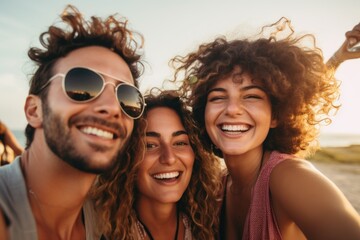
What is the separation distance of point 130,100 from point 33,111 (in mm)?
977

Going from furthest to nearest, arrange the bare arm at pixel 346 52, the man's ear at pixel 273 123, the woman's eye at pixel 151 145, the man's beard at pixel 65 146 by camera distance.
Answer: the bare arm at pixel 346 52, the man's ear at pixel 273 123, the woman's eye at pixel 151 145, the man's beard at pixel 65 146

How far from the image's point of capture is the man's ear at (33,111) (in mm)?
2822

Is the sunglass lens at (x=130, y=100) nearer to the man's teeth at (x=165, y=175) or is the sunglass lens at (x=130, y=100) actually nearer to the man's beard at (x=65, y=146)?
the man's beard at (x=65, y=146)

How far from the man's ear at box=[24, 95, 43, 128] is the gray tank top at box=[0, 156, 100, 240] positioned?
0.48 meters

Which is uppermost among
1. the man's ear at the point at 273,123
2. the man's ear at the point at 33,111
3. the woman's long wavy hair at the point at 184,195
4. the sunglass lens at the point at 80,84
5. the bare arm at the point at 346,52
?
the bare arm at the point at 346,52

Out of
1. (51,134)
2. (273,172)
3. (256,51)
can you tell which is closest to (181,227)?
(273,172)

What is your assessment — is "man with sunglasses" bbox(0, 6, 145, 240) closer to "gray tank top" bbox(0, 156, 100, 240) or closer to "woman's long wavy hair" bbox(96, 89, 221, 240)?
"gray tank top" bbox(0, 156, 100, 240)

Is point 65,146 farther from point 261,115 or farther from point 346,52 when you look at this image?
point 346,52

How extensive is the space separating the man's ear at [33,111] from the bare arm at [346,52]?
13.7 ft

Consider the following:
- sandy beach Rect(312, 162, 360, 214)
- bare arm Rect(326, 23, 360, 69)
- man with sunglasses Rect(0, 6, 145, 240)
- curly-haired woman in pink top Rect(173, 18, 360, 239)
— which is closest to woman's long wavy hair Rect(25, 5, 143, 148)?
man with sunglasses Rect(0, 6, 145, 240)

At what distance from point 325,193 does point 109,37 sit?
104 inches

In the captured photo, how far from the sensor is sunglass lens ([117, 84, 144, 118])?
9.35 feet

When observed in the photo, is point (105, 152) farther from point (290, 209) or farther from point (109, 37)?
point (290, 209)

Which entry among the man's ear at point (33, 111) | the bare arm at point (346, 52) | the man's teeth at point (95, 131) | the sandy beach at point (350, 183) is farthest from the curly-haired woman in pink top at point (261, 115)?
the sandy beach at point (350, 183)
